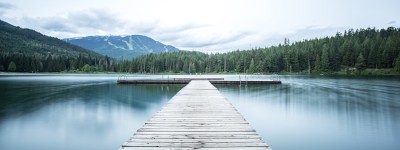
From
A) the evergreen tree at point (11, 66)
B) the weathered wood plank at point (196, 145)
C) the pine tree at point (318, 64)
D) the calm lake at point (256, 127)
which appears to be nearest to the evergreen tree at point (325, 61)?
the pine tree at point (318, 64)

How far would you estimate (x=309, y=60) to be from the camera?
346ft

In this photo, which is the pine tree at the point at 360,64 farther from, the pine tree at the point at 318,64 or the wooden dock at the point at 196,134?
the wooden dock at the point at 196,134

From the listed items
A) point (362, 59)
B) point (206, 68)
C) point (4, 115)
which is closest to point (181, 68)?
point (206, 68)

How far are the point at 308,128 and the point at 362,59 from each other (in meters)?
85.8

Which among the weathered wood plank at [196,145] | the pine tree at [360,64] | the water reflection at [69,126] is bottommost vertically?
the water reflection at [69,126]

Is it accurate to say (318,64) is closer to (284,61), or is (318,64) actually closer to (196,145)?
(284,61)

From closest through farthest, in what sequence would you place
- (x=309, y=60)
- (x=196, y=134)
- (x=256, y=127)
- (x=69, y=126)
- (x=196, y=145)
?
(x=196, y=145) → (x=196, y=134) → (x=256, y=127) → (x=69, y=126) → (x=309, y=60)

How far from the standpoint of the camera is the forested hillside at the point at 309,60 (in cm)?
8781

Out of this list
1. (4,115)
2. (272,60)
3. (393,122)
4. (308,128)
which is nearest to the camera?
(308,128)

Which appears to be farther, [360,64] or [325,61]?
[325,61]

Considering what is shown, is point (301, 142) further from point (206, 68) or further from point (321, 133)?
point (206, 68)

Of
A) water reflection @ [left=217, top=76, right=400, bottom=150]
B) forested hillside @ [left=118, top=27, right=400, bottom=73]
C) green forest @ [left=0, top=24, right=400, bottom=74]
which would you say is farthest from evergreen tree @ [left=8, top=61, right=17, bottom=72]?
water reflection @ [left=217, top=76, right=400, bottom=150]

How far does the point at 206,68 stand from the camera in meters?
136

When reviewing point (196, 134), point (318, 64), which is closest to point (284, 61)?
A: point (318, 64)
